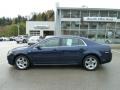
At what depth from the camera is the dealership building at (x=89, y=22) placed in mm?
35156

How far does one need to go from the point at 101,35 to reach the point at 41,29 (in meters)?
Result: 19.6

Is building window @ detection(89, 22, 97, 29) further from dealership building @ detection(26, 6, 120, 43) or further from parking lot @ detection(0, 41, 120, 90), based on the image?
parking lot @ detection(0, 41, 120, 90)

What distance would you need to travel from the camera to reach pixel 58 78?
26.0ft

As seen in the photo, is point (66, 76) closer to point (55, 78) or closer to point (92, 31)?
point (55, 78)

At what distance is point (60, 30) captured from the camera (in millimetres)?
35094

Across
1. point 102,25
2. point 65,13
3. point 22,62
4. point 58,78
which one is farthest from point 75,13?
point 58,78

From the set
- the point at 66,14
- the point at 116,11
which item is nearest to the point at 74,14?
the point at 66,14

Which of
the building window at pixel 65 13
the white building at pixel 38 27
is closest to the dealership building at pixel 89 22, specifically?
the building window at pixel 65 13

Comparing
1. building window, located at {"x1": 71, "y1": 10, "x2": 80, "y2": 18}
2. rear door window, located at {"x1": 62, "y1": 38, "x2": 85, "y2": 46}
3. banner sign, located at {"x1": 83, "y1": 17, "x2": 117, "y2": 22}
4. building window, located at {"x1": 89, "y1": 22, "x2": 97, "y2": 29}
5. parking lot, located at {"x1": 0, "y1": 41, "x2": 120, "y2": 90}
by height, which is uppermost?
building window, located at {"x1": 71, "y1": 10, "x2": 80, "y2": 18}

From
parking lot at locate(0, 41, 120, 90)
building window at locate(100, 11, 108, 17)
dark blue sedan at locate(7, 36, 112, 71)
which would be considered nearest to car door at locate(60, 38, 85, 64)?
dark blue sedan at locate(7, 36, 112, 71)

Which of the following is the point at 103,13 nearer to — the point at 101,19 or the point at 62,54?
the point at 101,19

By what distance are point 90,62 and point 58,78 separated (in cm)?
221

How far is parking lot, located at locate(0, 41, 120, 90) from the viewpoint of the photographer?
683 cm

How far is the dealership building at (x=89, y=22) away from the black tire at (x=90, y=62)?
2551 centimetres
